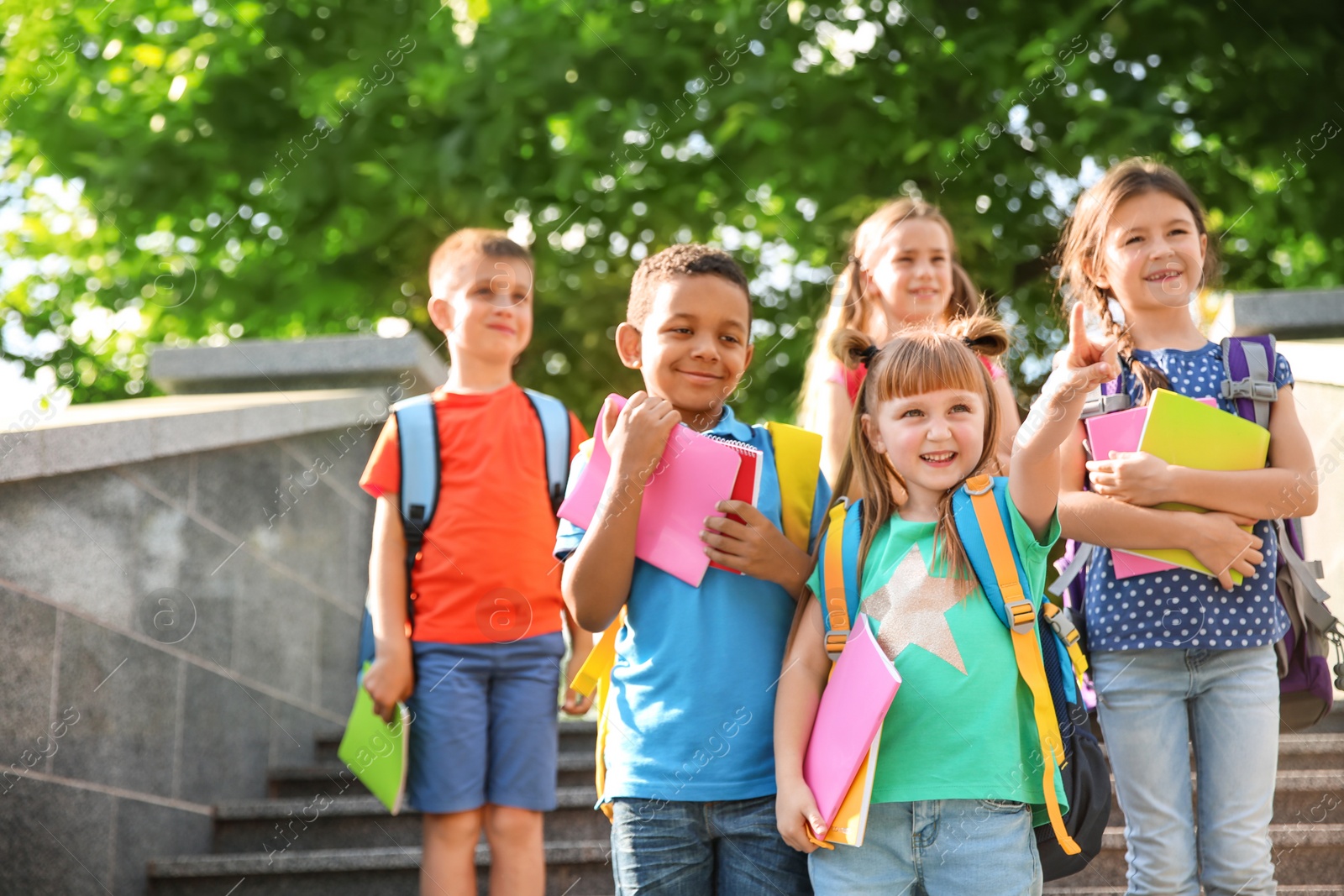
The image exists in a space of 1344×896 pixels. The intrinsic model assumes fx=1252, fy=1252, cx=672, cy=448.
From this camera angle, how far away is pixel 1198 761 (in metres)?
2.67

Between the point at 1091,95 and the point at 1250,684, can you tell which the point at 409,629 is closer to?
the point at 1250,684

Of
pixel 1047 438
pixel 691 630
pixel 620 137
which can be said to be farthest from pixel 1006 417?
pixel 620 137

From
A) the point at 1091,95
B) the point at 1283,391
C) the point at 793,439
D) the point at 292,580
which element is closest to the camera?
the point at 793,439

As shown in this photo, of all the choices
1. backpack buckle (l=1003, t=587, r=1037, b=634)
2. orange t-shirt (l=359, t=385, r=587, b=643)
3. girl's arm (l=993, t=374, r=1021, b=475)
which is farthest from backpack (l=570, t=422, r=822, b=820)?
orange t-shirt (l=359, t=385, r=587, b=643)

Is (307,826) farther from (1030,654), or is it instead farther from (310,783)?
(1030,654)

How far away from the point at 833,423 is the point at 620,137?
11.0 ft

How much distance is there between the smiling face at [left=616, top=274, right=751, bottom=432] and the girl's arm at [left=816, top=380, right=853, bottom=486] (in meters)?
0.85

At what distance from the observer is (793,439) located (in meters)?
2.54

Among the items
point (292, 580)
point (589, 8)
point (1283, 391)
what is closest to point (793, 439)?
point (1283, 391)

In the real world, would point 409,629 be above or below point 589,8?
below

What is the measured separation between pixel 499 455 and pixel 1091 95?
3972mm

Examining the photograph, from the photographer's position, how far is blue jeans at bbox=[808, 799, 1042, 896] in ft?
6.87

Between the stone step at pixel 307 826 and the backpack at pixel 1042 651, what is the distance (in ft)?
6.45

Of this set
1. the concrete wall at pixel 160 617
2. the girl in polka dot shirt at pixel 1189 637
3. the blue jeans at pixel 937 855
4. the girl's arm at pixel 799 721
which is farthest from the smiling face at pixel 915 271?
the concrete wall at pixel 160 617
